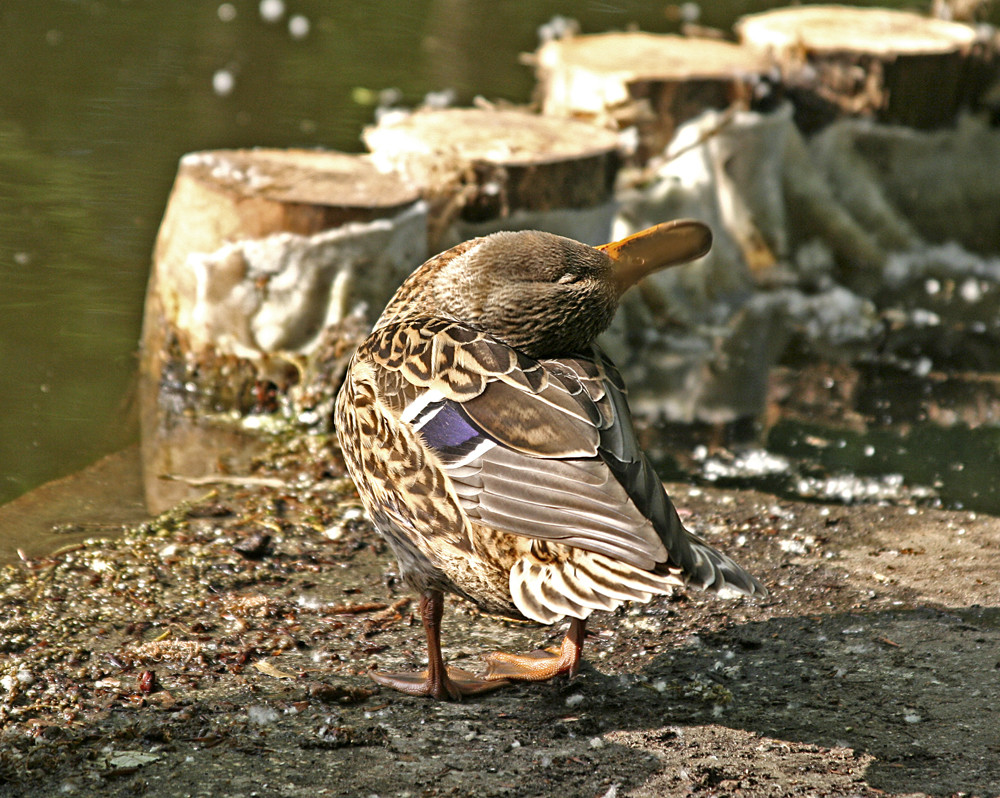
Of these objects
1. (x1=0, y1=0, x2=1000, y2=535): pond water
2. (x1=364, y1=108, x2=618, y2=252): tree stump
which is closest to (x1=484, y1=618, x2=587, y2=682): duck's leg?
(x1=0, y1=0, x2=1000, y2=535): pond water

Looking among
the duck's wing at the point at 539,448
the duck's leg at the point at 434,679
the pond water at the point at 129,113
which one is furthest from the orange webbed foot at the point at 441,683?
the pond water at the point at 129,113

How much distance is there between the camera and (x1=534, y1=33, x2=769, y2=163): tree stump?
6.59 metres

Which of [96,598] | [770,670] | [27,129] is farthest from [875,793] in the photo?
[27,129]

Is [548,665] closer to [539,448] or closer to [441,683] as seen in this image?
[441,683]

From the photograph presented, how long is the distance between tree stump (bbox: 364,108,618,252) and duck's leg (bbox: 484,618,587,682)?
8.72ft

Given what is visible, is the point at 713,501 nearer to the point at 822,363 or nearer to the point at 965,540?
the point at 965,540

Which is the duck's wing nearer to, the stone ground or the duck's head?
the duck's head

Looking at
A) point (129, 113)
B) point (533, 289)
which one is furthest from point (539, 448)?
point (129, 113)

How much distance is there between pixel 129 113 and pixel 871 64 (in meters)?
5.50

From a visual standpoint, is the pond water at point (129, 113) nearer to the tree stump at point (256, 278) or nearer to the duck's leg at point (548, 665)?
the tree stump at point (256, 278)

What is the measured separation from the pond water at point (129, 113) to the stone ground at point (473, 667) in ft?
3.51

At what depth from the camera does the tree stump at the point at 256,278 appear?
200 inches

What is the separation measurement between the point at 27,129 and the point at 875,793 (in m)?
7.56

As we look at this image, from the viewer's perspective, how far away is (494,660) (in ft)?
11.1
